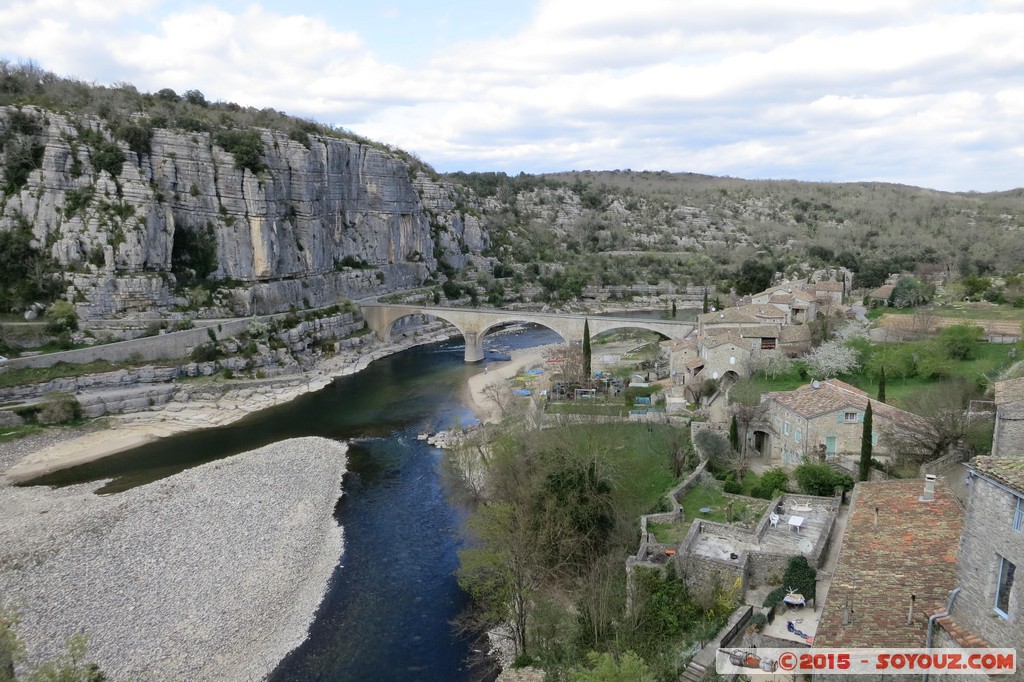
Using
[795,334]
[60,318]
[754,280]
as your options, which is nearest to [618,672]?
[795,334]

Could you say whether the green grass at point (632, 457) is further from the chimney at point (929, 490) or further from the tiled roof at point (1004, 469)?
the tiled roof at point (1004, 469)

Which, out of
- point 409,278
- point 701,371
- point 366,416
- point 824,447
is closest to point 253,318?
point 366,416

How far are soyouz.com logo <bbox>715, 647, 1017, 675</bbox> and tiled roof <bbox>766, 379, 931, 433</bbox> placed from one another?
34.3 ft

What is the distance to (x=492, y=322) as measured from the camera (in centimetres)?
4850

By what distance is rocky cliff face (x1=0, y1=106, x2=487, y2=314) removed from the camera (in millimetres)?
43875

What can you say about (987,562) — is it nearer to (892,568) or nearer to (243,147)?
(892,568)

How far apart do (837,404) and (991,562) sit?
1310cm

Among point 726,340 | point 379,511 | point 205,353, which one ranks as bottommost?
point 379,511

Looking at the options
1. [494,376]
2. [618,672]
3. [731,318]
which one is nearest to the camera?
[618,672]

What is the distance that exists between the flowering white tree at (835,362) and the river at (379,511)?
16074 millimetres

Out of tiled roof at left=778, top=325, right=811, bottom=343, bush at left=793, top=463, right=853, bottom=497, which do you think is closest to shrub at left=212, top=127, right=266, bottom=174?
tiled roof at left=778, top=325, right=811, bottom=343

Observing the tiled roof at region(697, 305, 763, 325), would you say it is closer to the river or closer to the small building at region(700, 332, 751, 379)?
the small building at region(700, 332, 751, 379)

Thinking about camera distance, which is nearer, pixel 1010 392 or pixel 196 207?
pixel 1010 392

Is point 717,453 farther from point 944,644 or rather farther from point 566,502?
point 944,644
